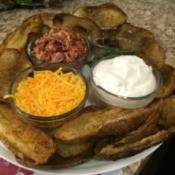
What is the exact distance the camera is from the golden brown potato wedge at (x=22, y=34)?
1009 mm

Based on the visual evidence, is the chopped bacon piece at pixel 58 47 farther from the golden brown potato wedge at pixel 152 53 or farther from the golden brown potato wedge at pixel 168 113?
the golden brown potato wedge at pixel 168 113

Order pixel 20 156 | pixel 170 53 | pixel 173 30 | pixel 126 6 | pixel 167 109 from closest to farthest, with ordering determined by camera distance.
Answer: pixel 20 156, pixel 167 109, pixel 170 53, pixel 173 30, pixel 126 6

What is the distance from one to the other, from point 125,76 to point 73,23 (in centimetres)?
29

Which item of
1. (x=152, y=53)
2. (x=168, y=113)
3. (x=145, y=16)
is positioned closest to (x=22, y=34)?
(x=152, y=53)

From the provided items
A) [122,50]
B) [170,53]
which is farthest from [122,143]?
[170,53]

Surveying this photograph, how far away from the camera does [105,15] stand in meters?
1.13

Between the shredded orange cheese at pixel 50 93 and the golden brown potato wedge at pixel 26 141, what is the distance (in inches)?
1.7

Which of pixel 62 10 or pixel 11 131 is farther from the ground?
pixel 11 131

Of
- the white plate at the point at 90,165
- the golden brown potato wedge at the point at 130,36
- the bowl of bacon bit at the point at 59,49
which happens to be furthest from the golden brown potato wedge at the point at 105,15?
the white plate at the point at 90,165

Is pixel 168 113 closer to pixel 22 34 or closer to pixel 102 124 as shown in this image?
pixel 102 124

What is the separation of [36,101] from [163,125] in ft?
0.97

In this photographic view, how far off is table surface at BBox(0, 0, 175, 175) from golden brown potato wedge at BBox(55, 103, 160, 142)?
1.77 feet

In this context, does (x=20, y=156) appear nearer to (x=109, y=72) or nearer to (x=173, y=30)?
(x=109, y=72)

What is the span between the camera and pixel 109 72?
0.90 m
